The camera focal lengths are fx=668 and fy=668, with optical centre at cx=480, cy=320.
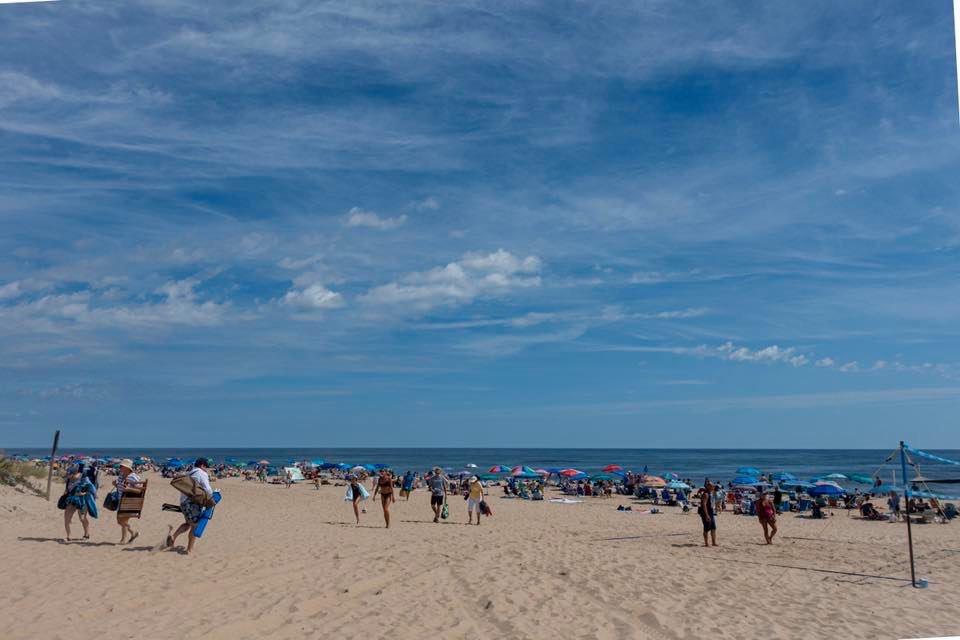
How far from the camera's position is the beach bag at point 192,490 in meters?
8.94

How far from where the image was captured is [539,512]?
22.4m

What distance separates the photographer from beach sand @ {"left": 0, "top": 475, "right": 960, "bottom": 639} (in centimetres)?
603

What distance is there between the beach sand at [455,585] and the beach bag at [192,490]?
748 millimetres

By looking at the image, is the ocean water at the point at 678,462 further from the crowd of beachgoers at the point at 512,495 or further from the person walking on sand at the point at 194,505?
the person walking on sand at the point at 194,505

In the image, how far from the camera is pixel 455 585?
767 cm

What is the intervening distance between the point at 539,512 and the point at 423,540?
437 inches

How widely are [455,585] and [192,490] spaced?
387 cm

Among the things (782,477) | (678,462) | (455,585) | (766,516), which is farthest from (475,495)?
(678,462)

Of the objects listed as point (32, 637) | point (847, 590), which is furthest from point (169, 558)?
point (847, 590)

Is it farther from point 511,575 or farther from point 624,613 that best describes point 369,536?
point 624,613

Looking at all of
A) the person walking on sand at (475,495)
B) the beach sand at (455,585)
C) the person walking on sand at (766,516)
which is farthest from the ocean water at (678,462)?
the beach sand at (455,585)

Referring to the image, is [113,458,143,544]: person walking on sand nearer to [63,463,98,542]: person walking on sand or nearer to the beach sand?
the beach sand

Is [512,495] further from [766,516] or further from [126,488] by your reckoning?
[126,488]

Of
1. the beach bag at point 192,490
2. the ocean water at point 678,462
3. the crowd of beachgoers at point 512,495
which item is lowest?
the ocean water at point 678,462
